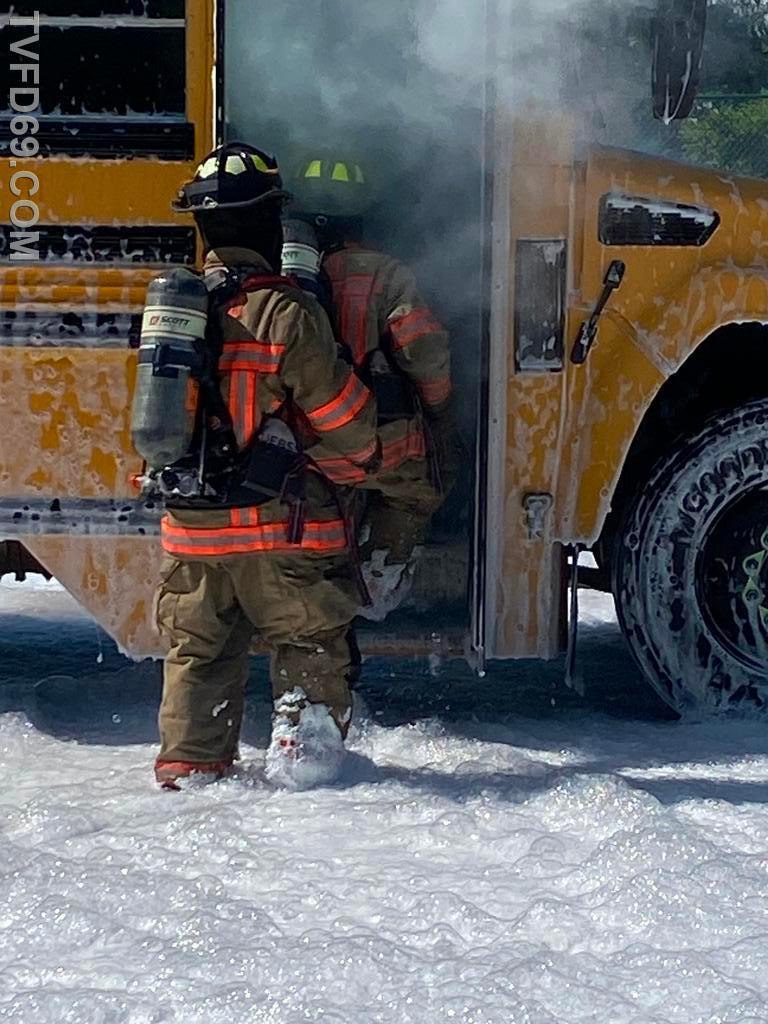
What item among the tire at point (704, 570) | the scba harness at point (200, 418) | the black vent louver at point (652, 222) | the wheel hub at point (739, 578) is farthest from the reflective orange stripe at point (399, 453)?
the wheel hub at point (739, 578)

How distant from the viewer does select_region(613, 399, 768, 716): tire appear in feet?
12.7

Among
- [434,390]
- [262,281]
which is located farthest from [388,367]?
[262,281]

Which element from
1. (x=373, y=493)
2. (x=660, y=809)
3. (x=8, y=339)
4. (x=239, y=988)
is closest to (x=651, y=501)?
(x=373, y=493)

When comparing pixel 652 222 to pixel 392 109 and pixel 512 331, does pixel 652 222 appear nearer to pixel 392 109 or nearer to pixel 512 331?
pixel 512 331

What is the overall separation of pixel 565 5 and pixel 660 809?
202 centimetres

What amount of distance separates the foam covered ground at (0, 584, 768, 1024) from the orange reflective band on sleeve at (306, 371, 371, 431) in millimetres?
839

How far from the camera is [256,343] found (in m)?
3.17

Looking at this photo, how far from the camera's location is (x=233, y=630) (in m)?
3.42

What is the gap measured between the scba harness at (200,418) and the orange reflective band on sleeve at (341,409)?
82 mm

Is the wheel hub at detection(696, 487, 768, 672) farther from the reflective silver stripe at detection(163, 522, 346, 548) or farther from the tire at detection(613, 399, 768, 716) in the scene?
the reflective silver stripe at detection(163, 522, 346, 548)

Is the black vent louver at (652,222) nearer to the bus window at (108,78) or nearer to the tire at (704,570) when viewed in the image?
the tire at (704,570)

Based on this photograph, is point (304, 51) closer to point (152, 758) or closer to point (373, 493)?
point (373, 493)

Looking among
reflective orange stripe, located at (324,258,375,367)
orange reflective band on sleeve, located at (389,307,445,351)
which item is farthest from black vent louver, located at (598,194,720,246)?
reflective orange stripe, located at (324,258,375,367)

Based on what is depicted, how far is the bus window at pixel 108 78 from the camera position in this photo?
355cm
